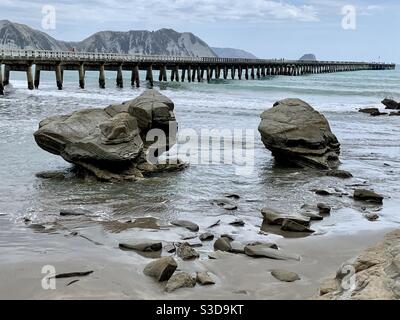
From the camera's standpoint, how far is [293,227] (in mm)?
10141

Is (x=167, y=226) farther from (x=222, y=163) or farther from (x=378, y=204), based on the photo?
(x=222, y=163)

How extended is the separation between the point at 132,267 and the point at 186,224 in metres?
2.49

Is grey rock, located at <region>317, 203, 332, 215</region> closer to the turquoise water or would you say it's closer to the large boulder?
the turquoise water

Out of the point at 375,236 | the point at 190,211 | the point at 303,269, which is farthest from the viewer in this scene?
the point at 190,211

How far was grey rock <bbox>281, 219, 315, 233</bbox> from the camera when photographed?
33.1 ft

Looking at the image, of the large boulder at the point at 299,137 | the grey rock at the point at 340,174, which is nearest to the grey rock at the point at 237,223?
the grey rock at the point at 340,174

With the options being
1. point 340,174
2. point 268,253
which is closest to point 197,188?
point 340,174

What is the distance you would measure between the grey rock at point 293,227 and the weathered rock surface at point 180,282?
3.32m

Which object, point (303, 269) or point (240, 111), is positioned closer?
point (303, 269)

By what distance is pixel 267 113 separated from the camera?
1773 cm

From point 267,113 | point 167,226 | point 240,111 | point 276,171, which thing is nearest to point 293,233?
point 167,226

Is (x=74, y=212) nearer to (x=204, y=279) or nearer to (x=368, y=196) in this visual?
(x=204, y=279)

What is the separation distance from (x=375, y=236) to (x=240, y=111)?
2534 centimetres

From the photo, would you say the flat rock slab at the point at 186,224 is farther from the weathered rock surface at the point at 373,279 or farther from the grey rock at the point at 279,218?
the weathered rock surface at the point at 373,279
